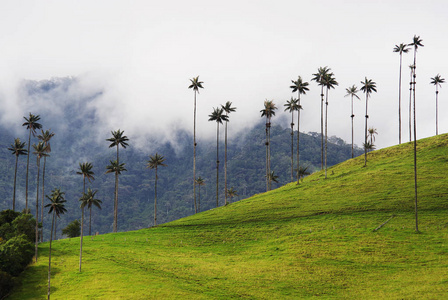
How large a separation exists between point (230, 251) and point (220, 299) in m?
31.4

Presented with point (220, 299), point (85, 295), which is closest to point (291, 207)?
point (220, 299)

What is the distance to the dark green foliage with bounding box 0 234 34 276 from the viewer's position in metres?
83.0

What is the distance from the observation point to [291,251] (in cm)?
8669

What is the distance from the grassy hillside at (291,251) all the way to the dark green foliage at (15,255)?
2.39m

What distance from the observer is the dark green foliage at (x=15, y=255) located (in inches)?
3268

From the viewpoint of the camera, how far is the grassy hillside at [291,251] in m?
67.4

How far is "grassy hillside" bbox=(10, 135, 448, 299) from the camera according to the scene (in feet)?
221

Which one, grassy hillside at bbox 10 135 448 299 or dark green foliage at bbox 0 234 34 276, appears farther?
dark green foliage at bbox 0 234 34 276

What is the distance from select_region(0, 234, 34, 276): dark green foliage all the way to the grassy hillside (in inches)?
94.0

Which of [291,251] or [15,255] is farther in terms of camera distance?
[291,251]

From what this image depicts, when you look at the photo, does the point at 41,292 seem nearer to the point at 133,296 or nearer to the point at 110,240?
the point at 133,296

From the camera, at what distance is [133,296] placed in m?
65.2

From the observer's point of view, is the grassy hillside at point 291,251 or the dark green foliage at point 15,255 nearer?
the grassy hillside at point 291,251

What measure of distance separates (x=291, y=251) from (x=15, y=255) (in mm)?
57866
